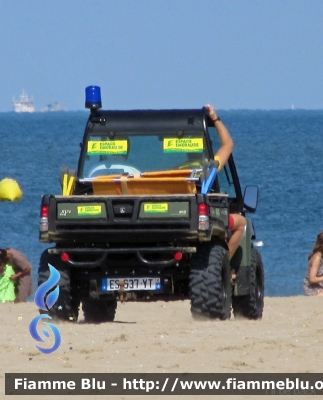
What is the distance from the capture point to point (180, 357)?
8.83 meters

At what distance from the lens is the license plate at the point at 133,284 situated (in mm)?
10672

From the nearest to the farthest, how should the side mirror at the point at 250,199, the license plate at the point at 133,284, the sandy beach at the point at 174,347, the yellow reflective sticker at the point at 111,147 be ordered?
the sandy beach at the point at 174,347, the license plate at the point at 133,284, the yellow reflective sticker at the point at 111,147, the side mirror at the point at 250,199

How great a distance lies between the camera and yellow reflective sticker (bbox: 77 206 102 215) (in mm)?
10523

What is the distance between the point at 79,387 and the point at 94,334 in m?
2.42

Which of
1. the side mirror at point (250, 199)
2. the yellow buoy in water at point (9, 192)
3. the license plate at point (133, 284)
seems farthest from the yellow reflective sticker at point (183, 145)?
the yellow buoy in water at point (9, 192)

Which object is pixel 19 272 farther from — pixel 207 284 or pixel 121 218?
pixel 207 284

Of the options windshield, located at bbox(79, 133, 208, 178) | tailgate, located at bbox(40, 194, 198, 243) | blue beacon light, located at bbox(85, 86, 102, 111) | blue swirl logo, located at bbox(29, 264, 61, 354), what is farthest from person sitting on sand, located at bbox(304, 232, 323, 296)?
blue swirl logo, located at bbox(29, 264, 61, 354)

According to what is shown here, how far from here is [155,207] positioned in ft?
34.2

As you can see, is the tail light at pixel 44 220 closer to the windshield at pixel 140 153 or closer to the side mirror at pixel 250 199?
the windshield at pixel 140 153

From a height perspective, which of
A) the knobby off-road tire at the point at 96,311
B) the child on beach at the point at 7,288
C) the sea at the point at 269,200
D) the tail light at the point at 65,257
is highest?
the tail light at the point at 65,257

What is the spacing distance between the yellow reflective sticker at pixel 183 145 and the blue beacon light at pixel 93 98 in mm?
726

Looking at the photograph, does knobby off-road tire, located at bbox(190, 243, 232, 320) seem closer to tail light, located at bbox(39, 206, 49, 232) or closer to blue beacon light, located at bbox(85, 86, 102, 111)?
tail light, located at bbox(39, 206, 49, 232)

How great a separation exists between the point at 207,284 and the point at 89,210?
1166mm

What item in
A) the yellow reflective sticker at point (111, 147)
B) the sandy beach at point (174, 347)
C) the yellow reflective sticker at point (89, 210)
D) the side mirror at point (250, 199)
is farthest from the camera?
the side mirror at point (250, 199)
